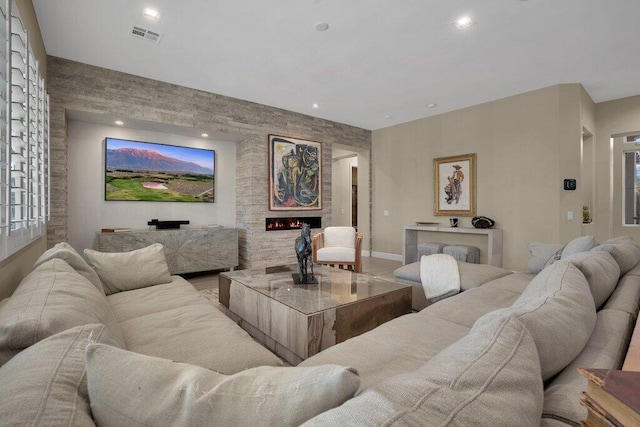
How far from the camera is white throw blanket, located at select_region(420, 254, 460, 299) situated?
2.73 m

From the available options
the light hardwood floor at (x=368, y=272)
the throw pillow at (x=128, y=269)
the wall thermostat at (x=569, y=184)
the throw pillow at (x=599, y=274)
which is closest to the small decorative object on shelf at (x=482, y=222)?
the wall thermostat at (x=569, y=184)

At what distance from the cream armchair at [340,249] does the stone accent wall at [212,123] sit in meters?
0.99

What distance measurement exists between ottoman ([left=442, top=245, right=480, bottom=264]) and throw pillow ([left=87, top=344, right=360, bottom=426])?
17.1 ft

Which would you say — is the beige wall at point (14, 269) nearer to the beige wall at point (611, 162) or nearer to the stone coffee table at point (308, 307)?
the stone coffee table at point (308, 307)

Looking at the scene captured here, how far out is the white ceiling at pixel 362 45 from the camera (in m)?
2.83

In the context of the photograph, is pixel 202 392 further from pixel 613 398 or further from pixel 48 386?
pixel 613 398

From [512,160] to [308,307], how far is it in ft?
15.2

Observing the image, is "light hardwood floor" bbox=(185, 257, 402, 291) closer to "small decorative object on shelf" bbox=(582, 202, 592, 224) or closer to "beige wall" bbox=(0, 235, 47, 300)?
"beige wall" bbox=(0, 235, 47, 300)

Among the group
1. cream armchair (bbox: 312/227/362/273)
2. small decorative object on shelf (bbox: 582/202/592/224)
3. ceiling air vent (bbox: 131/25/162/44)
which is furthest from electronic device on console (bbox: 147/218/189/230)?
small decorative object on shelf (bbox: 582/202/592/224)

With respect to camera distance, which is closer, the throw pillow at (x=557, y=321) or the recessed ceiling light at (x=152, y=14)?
the throw pillow at (x=557, y=321)

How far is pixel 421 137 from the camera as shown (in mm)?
6277

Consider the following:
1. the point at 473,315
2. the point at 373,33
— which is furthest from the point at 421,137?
the point at 473,315

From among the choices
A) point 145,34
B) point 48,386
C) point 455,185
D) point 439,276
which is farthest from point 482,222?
point 48,386

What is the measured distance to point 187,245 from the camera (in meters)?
4.76
